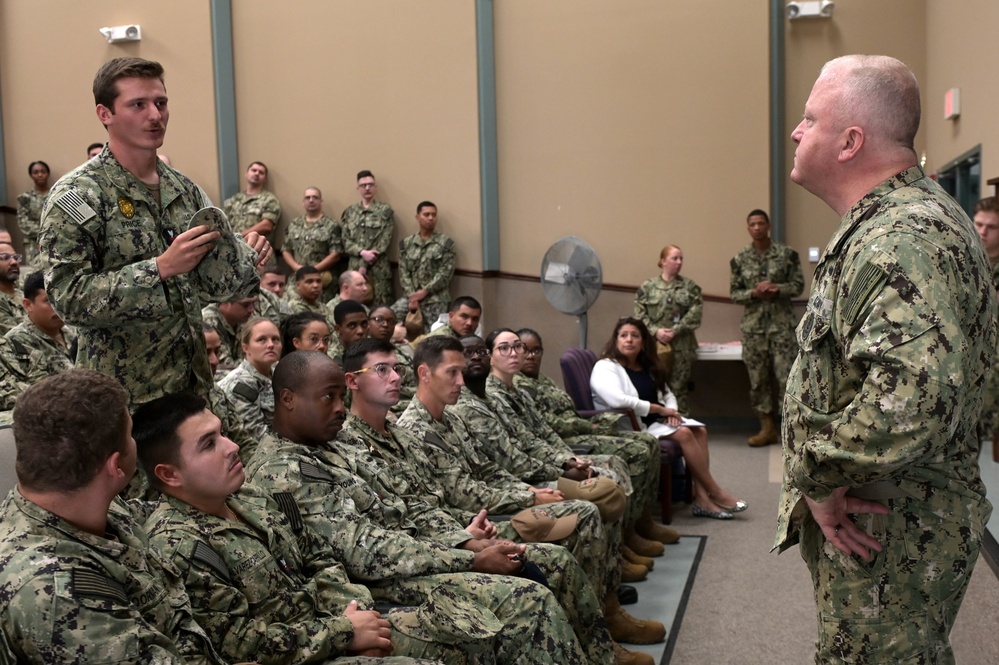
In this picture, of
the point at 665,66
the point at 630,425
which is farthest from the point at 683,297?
the point at 630,425

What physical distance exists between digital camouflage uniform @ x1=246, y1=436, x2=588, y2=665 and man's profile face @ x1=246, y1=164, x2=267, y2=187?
21.1 feet

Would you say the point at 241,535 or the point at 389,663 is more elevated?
the point at 241,535

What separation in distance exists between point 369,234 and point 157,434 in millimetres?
6479

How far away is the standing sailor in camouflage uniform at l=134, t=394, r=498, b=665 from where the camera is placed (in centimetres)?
200

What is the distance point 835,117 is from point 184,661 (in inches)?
55.7

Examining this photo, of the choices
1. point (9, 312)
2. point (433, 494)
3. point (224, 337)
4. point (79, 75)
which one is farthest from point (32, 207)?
point (433, 494)

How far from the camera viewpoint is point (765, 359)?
7445 millimetres

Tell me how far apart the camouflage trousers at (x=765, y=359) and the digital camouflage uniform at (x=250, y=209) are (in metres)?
4.12

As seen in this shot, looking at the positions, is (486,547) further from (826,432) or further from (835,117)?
(835,117)

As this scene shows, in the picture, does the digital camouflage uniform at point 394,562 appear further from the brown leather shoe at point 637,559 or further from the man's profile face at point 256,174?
the man's profile face at point 256,174

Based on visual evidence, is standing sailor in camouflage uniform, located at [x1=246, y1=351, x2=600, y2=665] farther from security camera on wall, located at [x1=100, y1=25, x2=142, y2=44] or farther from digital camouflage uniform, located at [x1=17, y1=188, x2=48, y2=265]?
security camera on wall, located at [x1=100, y1=25, x2=142, y2=44]

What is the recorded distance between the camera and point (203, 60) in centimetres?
887

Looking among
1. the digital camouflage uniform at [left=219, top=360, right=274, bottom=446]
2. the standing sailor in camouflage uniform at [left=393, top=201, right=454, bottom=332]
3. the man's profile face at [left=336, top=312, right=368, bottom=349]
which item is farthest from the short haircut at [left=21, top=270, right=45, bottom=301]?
the standing sailor in camouflage uniform at [left=393, top=201, right=454, bottom=332]

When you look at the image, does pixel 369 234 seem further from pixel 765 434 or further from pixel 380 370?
pixel 380 370
